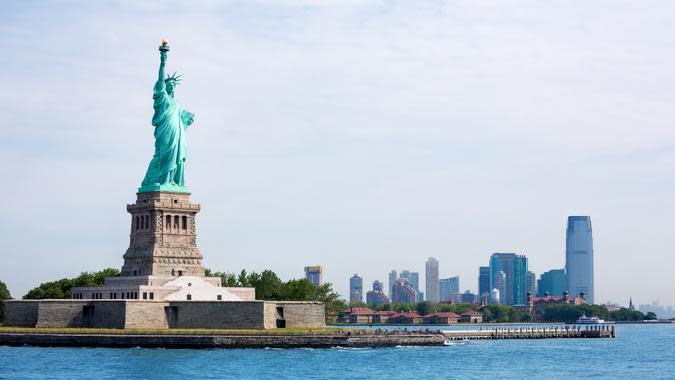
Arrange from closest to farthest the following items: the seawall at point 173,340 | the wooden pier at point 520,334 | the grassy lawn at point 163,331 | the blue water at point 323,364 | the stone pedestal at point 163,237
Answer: the blue water at point 323,364, the seawall at point 173,340, the grassy lawn at point 163,331, the stone pedestal at point 163,237, the wooden pier at point 520,334

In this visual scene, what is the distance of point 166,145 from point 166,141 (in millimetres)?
387

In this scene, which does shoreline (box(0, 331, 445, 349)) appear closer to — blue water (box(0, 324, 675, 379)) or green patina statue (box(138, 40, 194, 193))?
blue water (box(0, 324, 675, 379))

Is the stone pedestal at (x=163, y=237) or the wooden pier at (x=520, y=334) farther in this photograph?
the wooden pier at (x=520, y=334)

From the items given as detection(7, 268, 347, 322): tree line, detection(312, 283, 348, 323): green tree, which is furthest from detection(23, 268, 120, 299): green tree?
detection(312, 283, 348, 323): green tree

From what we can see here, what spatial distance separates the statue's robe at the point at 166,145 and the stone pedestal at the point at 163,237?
1778mm

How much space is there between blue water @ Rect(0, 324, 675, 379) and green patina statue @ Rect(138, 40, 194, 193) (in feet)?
66.0

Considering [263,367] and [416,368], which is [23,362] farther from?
[416,368]

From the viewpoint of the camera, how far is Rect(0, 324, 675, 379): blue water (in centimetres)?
8138

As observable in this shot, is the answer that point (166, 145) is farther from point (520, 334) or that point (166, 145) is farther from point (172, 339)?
point (520, 334)

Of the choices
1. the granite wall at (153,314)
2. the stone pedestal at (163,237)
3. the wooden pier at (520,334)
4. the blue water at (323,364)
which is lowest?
the blue water at (323,364)

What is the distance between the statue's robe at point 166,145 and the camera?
11356 centimetres

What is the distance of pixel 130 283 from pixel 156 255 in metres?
3.40

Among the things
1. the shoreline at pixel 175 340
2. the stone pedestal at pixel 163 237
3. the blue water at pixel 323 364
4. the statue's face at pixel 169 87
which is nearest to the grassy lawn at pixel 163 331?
the shoreline at pixel 175 340

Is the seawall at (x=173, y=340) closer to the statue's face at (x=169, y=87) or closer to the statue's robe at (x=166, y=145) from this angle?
the statue's robe at (x=166, y=145)
